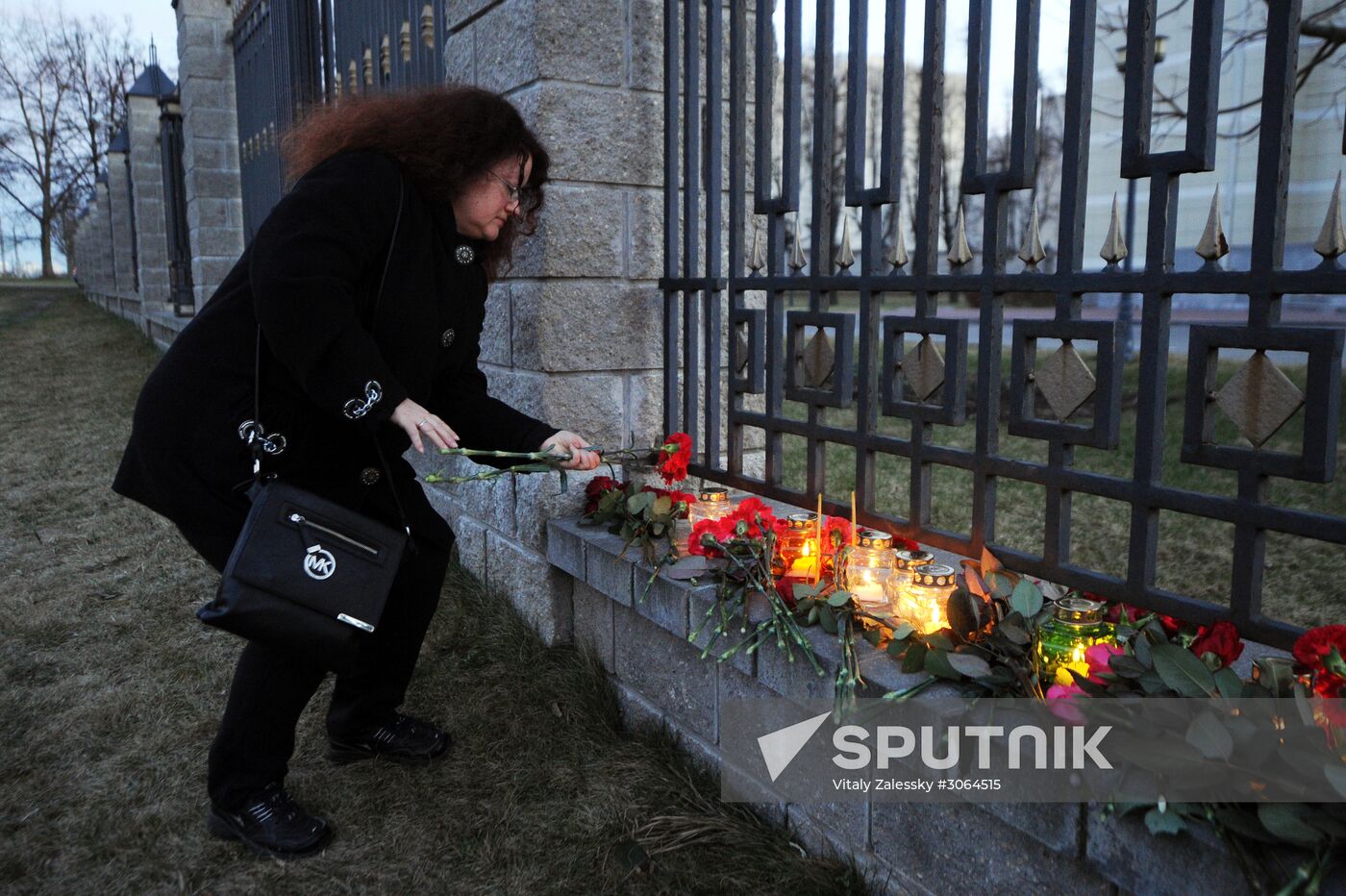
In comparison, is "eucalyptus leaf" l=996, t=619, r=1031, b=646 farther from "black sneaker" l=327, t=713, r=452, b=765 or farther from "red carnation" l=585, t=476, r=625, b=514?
"black sneaker" l=327, t=713, r=452, b=765

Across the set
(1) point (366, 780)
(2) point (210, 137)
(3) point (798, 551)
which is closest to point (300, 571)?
(1) point (366, 780)

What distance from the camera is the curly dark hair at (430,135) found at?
256cm

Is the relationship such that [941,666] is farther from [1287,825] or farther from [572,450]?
[572,450]

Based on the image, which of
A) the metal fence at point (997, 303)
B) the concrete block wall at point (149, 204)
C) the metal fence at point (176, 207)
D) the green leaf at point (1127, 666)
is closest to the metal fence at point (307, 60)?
the metal fence at point (997, 303)

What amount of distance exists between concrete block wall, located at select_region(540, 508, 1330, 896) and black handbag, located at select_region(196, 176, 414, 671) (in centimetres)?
79

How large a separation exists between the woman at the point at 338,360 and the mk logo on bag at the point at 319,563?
0.28 meters

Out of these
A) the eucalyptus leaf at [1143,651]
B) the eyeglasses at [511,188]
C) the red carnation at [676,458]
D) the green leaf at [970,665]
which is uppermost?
the eyeglasses at [511,188]

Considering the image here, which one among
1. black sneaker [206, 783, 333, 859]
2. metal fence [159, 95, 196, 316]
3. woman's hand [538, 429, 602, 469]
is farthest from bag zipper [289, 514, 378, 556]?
metal fence [159, 95, 196, 316]

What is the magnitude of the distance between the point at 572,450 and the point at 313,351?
2.65ft

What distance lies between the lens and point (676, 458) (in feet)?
9.91

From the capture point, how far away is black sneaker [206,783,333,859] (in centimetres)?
255

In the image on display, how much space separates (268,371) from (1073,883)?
1.99 m

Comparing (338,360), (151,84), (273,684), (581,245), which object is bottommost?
(273,684)

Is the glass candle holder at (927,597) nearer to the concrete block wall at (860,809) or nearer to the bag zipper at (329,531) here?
the concrete block wall at (860,809)
